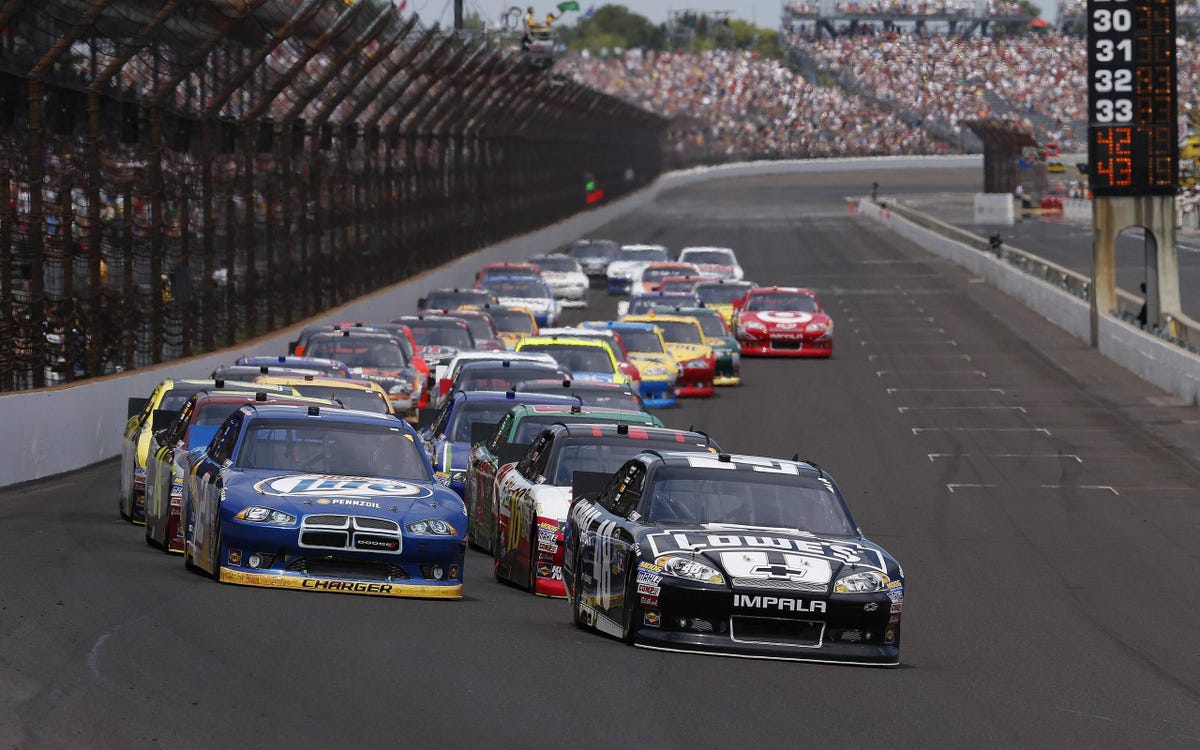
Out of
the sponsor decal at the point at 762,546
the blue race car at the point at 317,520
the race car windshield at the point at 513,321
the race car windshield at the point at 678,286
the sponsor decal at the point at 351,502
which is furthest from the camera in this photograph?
the race car windshield at the point at 678,286

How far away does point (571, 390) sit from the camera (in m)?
21.3

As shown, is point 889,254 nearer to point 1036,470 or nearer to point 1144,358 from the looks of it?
point 1144,358

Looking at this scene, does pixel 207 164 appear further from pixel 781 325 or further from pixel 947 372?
pixel 947 372

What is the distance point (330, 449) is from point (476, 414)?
4.89 metres

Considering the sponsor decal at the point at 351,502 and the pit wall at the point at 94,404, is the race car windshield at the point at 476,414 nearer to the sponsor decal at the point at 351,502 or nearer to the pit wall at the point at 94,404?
the pit wall at the point at 94,404

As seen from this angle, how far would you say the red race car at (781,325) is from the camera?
135ft

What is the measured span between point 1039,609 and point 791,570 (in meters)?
4.19

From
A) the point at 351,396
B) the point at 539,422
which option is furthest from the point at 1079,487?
the point at 539,422

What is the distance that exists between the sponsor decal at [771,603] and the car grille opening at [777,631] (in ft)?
0.26

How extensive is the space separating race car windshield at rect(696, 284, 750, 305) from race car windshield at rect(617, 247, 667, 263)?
14.0 metres

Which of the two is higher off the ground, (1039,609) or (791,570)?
(791,570)

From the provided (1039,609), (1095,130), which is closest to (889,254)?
(1095,130)

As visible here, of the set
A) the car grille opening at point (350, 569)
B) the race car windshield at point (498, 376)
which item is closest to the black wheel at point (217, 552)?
the car grille opening at point (350, 569)

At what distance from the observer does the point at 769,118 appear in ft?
503
